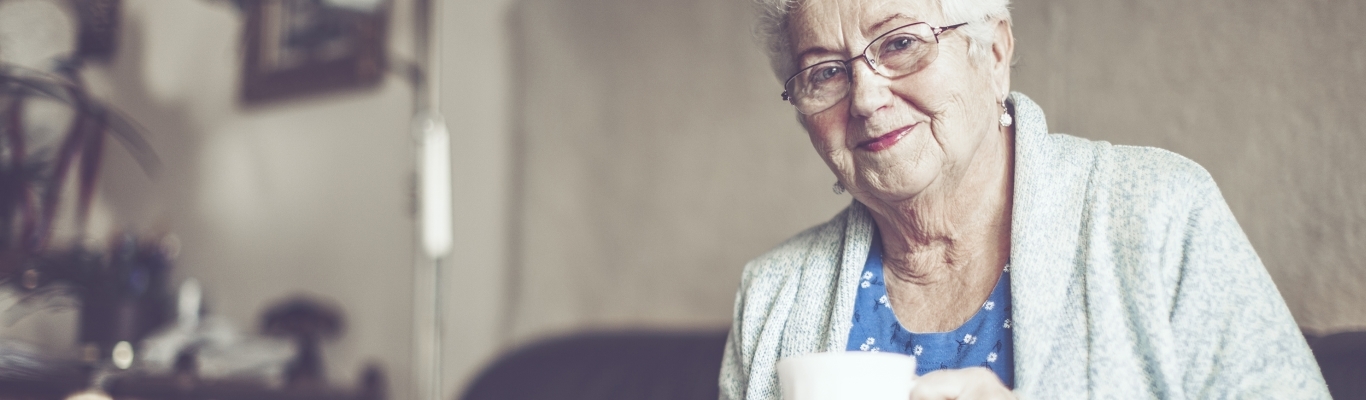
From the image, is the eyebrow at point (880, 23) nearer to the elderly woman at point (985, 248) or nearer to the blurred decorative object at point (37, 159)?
the elderly woman at point (985, 248)

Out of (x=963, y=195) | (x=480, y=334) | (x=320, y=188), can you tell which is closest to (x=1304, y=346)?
(x=963, y=195)

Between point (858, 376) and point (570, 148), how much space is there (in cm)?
161

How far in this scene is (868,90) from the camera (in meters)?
0.98

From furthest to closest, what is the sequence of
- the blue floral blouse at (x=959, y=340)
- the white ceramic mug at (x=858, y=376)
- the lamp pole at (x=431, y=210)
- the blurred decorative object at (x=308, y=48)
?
the blurred decorative object at (x=308, y=48)
the lamp pole at (x=431, y=210)
the blue floral blouse at (x=959, y=340)
the white ceramic mug at (x=858, y=376)

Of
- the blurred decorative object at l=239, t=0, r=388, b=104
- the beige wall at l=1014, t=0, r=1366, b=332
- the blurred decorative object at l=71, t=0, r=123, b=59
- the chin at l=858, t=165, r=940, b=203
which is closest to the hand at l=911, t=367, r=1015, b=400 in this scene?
the chin at l=858, t=165, r=940, b=203

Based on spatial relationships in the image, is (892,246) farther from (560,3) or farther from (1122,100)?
(560,3)

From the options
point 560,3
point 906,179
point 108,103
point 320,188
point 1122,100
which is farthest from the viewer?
point 320,188

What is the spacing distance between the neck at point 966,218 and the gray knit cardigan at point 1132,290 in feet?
0.17

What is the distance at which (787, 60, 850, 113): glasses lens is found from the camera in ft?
3.39

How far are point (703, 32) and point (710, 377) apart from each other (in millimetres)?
719

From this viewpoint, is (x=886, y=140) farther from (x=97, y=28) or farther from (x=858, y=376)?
(x=97, y=28)

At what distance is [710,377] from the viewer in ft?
5.04

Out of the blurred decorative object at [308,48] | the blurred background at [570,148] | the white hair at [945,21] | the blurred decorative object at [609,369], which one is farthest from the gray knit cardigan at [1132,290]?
the blurred decorative object at [308,48]

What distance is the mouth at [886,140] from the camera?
99 centimetres
